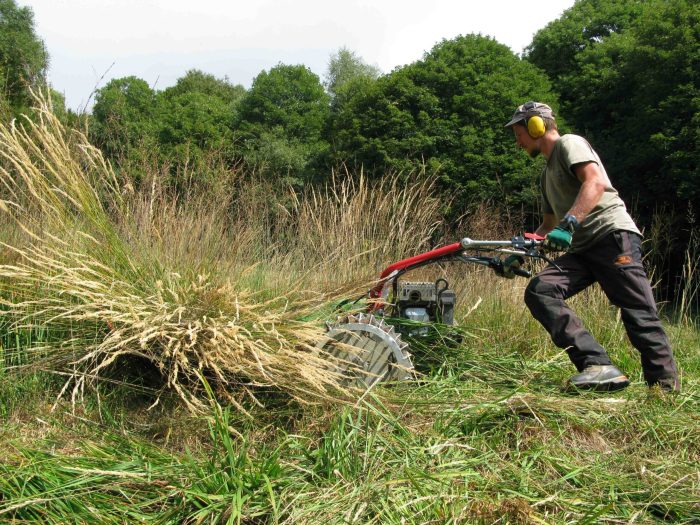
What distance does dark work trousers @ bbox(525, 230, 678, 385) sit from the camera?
340cm

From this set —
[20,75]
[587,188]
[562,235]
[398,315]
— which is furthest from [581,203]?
[20,75]

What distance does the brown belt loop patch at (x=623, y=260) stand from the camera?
3.47 metres

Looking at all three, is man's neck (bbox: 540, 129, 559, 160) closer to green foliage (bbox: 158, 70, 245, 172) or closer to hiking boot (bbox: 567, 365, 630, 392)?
hiking boot (bbox: 567, 365, 630, 392)

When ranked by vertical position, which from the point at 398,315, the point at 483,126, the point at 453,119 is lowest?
the point at 398,315

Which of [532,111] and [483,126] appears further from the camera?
[483,126]

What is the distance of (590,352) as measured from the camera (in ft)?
11.2

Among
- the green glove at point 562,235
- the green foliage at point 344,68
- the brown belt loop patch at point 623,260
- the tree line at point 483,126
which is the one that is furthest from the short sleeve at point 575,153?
the green foliage at point 344,68

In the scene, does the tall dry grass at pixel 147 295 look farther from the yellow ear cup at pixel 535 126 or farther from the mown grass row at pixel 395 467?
the yellow ear cup at pixel 535 126

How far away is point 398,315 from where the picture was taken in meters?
3.91

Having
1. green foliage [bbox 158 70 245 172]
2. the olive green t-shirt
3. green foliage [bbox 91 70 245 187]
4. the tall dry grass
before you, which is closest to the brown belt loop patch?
the olive green t-shirt

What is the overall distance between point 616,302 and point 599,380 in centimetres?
46

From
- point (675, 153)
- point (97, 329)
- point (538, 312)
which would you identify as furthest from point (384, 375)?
point (675, 153)

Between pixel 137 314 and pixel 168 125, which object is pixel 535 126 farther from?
pixel 168 125

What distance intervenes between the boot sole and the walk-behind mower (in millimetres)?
606
